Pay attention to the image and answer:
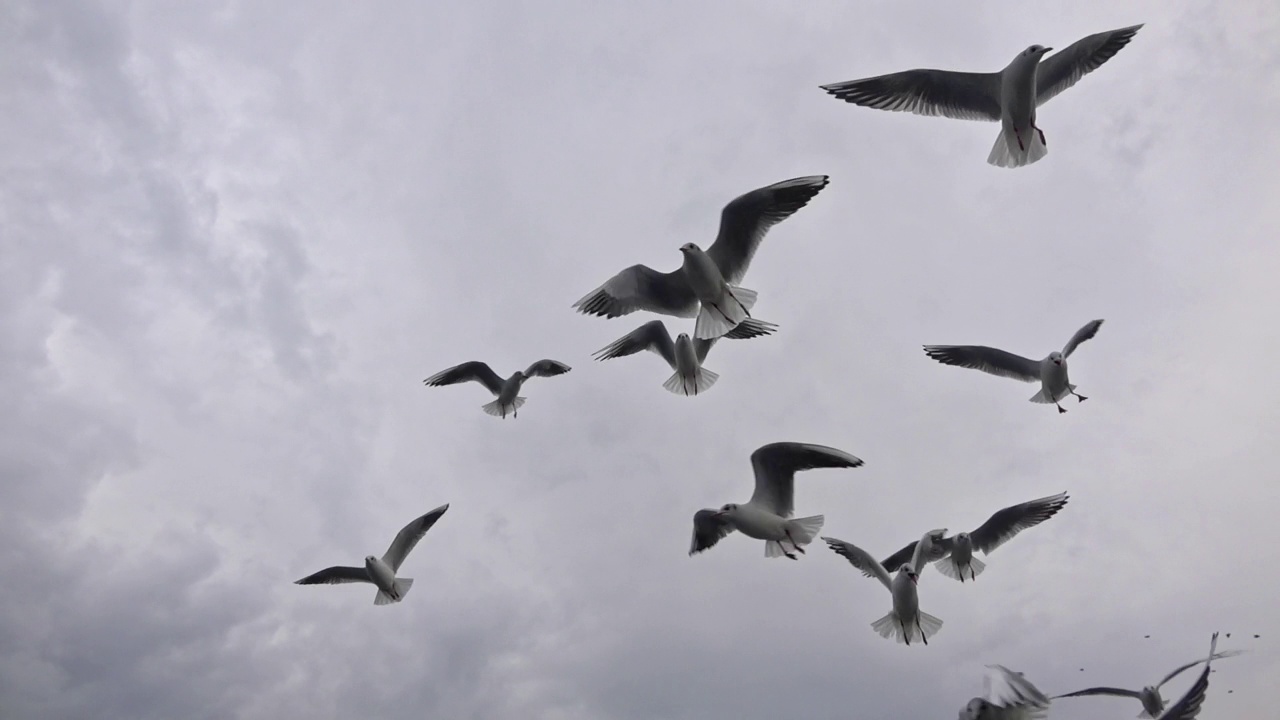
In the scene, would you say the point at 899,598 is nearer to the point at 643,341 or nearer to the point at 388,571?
the point at 643,341

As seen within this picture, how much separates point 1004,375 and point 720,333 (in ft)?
20.7

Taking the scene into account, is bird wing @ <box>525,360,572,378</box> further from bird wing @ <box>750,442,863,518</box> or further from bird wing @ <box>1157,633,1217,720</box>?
bird wing @ <box>1157,633,1217,720</box>

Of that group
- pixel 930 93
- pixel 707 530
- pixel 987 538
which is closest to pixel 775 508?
pixel 707 530

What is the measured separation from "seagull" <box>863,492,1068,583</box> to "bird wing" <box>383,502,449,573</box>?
7551 mm

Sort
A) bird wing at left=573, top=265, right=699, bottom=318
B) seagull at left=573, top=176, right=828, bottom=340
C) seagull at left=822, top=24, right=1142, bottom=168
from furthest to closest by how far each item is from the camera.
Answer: bird wing at left=573, top=265, right=699, bottom=318
seagull at left=573, top=176, right=828, bottom=340
seagull at left=822, top=24, right=1142, bottom=168

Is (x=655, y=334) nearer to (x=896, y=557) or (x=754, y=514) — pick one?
(x=754, y=514)

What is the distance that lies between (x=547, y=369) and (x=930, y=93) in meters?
8.68

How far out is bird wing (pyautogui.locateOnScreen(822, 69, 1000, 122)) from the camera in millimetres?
10719

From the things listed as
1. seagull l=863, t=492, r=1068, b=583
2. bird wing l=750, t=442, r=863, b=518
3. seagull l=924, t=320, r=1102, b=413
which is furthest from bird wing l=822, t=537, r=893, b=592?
seagull l=924, t=320, r=1102, b=413

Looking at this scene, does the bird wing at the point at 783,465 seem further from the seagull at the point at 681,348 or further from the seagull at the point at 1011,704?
the seagull at the point at 1011,704

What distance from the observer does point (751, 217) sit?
1084cm

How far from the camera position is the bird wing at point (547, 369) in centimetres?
1711

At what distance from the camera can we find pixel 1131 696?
1552 centimetres

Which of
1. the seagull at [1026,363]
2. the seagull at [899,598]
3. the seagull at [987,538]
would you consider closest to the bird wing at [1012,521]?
the seagull at [987,538]
